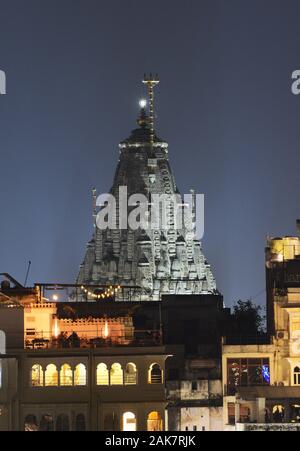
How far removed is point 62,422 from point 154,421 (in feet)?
9.11

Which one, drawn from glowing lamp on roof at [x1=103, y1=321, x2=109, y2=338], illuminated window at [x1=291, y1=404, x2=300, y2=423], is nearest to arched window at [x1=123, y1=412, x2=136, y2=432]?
glowing lamp on roof at [x1=103, y1=321, x2=109, y2=338]

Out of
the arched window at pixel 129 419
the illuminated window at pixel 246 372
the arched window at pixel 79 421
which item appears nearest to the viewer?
the arched window at pixel 79 421

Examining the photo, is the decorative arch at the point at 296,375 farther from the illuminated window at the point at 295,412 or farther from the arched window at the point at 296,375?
the illuminated window at the point at 295,412

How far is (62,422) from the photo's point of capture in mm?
74250

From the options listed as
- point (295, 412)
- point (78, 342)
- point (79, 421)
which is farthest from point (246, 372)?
point (79, 421)

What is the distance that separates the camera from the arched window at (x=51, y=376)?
246ft

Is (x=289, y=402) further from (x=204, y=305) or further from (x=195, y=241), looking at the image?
(x=195, y=241)

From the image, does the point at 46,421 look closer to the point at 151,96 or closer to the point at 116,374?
the point at 116,374

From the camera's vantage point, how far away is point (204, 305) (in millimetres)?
124938

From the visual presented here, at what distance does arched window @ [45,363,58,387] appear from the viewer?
7488cm

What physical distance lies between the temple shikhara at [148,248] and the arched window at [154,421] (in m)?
73.8

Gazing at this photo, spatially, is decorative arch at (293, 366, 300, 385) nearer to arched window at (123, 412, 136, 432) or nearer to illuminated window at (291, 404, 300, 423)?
illuminated window at (291, 404, 300, 423)

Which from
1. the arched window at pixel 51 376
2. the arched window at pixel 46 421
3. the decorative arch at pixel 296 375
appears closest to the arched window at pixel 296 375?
the decorative arch at pixel 296 375
